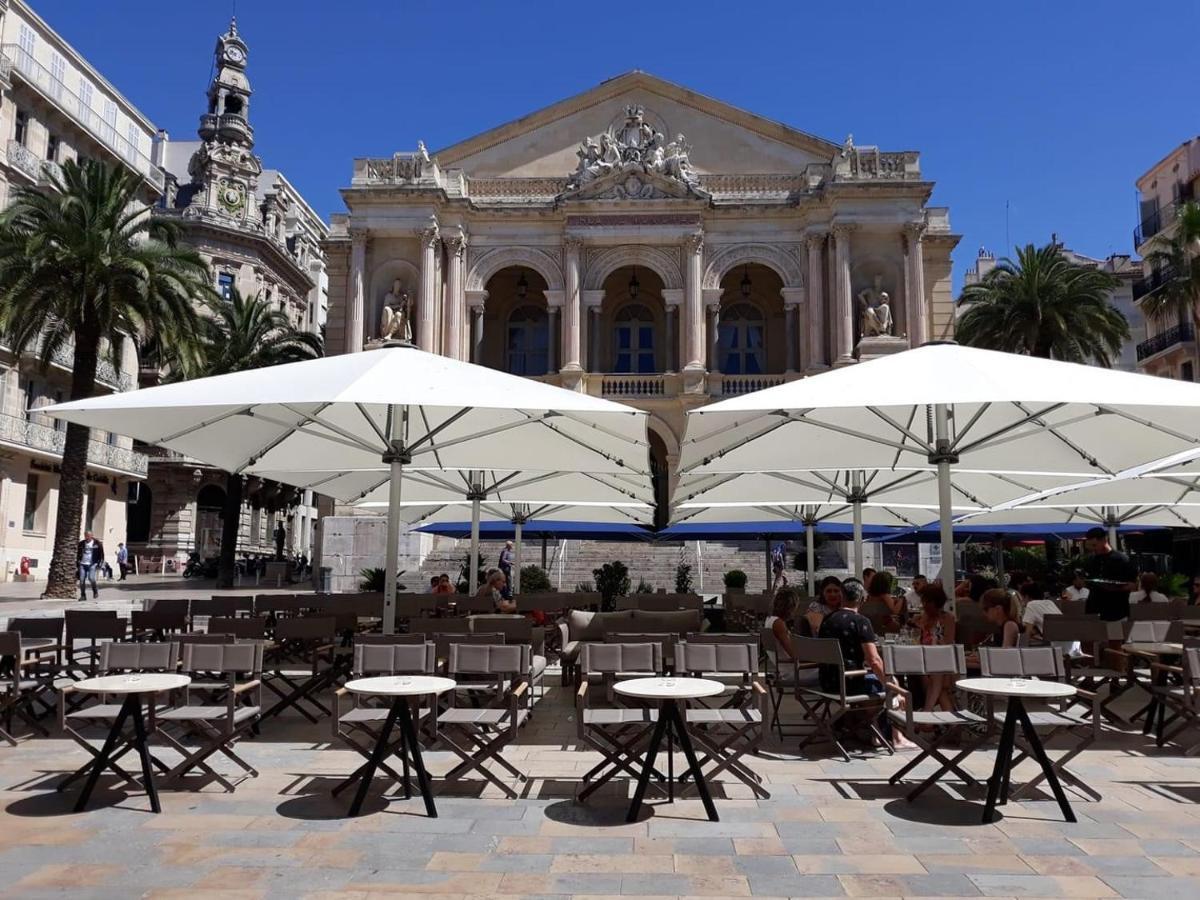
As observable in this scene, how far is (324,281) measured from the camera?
227 feet

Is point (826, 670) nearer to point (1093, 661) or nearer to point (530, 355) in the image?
point (1093, 661)

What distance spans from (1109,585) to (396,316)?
26.4 meters

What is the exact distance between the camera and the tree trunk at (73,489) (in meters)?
23.3

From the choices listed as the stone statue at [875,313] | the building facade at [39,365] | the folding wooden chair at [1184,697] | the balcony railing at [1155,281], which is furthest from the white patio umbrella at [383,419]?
the balcony railing at [1155,281]

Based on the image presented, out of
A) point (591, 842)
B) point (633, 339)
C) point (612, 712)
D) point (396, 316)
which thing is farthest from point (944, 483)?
point (633, 339)

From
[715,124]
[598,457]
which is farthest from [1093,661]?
[715,124]

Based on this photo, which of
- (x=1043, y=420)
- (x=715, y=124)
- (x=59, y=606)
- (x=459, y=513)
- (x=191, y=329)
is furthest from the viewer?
(x=715, y=124)

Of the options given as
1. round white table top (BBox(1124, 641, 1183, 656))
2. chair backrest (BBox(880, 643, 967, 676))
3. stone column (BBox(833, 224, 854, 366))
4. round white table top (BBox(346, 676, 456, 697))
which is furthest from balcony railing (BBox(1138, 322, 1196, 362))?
round white table top (BBox(346, 676, 456, 697))

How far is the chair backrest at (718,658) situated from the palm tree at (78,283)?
20811mm

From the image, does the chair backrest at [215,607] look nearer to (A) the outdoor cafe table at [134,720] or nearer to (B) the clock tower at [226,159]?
(A) the outdoor cafe table at [134,720]

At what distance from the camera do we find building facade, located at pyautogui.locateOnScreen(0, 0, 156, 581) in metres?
30.8

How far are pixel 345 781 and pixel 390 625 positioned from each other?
306cm

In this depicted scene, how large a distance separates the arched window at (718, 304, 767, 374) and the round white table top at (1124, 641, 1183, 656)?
1119 inches

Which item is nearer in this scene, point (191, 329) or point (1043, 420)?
point (1043, 420)
